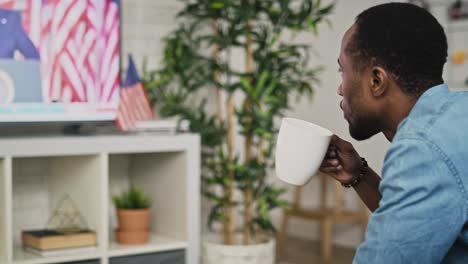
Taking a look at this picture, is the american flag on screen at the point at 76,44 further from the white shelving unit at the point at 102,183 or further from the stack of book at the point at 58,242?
the stack of book at the point at 58,242

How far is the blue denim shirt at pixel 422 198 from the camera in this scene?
2.97 feet

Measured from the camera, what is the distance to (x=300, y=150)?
4.06 feet

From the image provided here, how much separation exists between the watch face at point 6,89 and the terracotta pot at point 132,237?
0.67 meters

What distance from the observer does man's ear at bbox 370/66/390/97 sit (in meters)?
1.05

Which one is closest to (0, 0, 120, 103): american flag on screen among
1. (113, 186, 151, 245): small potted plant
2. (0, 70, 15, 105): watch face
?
(0, 70, 15, 105): watch face

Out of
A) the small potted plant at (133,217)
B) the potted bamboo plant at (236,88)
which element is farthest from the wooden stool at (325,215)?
the small potted plant at (133,217)

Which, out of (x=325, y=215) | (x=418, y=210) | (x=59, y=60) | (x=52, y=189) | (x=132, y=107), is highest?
(x=59, y=60)

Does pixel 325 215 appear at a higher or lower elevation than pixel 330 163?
lower

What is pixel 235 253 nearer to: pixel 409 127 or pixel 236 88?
pixel 236 88

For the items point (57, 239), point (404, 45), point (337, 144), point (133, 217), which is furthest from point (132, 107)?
point (404, 45)

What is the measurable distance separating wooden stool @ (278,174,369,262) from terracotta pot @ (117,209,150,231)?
186 centimetres

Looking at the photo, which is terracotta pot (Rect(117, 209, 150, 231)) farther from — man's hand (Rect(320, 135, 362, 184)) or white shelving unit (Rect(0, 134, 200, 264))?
man's hand (Rect(320, 135, 362, 184))

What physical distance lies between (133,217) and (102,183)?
261 mm

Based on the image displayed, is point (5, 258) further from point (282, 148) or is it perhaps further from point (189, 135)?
point (282, 148)
